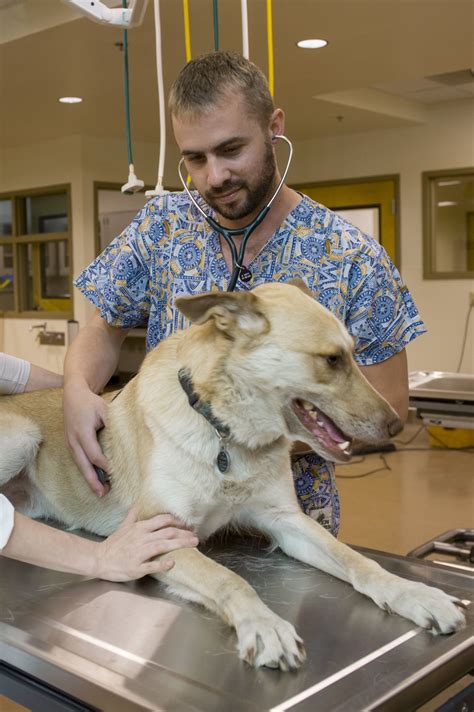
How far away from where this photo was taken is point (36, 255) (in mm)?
9602

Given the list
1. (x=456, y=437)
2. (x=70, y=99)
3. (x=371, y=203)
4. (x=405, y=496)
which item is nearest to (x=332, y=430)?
(x=405, y=496)

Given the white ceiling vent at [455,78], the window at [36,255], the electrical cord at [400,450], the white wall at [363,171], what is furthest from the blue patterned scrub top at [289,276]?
the window at [36,255]

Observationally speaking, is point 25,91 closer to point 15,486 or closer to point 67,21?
point 67,21

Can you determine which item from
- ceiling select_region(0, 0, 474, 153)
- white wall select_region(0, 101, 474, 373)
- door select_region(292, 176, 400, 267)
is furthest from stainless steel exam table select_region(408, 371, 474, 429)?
door select_region(292, 176, 400, 267)

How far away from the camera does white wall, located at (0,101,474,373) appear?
808 centimetres

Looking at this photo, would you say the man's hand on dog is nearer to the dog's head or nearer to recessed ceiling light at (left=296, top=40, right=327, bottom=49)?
the dog's head

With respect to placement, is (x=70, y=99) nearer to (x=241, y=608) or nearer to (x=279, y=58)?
(x=279, y=58)

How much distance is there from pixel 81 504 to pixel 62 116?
21.3 ft

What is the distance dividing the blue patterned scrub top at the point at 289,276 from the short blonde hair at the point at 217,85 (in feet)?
0.94

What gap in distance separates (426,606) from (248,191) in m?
0.90

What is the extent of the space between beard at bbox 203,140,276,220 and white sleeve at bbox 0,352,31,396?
78cm

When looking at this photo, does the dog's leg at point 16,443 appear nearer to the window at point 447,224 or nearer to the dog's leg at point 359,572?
the dog's leg at point 359,572

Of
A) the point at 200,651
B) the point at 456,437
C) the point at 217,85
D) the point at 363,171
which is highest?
the point at 363,171

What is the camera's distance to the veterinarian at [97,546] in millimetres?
1350
